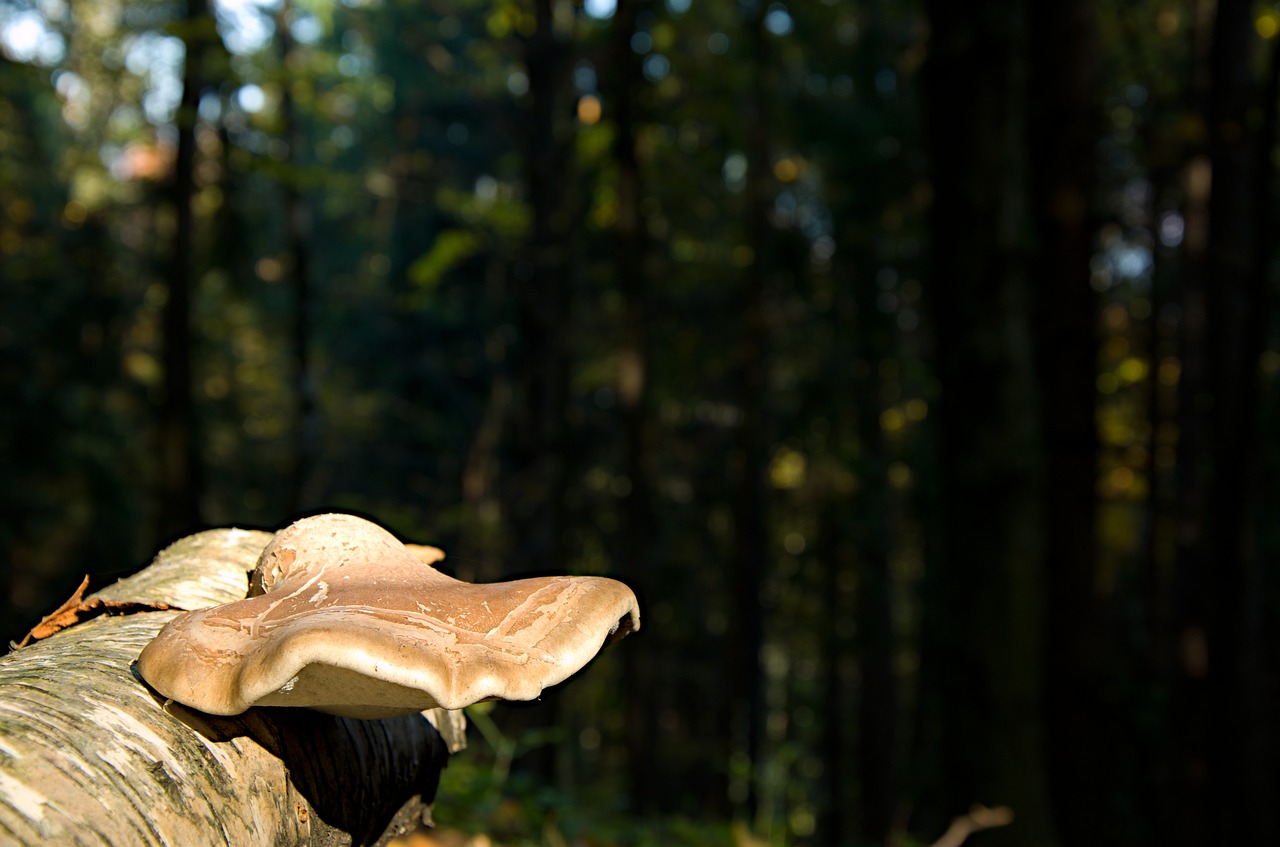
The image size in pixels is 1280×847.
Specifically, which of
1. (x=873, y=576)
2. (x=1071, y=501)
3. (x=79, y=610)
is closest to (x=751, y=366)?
(x=1071, y=501)

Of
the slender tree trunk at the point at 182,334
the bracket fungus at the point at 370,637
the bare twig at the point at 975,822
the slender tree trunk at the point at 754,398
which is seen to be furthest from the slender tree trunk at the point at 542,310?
the bracket fungus at the point at 370,637

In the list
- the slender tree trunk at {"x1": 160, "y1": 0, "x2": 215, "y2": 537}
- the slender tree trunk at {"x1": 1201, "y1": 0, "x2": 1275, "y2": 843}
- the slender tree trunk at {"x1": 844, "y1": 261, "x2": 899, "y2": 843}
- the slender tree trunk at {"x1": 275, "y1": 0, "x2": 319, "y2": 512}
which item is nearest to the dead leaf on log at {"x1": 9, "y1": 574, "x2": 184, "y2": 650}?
the slender tree trunk at {"x1": 1201, "y1": 0, "x2": 1275, "y2": 843}

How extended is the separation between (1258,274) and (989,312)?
1.75 m

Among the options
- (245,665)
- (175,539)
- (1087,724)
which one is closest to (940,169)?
(1087,724)

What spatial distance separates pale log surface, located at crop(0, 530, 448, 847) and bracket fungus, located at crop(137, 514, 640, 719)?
55 mm

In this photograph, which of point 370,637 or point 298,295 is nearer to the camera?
point 370,637

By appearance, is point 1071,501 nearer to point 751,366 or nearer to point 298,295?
point 751,366

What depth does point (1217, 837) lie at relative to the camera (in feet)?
19.0

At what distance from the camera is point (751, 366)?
10.1 m

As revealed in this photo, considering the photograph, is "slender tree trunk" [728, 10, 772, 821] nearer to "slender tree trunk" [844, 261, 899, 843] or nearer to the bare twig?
"slender tree trunk" [844, 261, 899, 843]

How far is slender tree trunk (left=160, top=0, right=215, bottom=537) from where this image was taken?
22.7 ft

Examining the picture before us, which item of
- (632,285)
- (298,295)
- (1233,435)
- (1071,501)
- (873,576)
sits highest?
(632,285)

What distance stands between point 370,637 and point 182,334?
7.16 metres

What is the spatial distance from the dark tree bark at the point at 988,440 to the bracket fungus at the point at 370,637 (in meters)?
3.22
